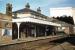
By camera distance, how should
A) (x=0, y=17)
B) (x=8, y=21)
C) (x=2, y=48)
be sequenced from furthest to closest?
(x=8, y=21), (x=0, y=17), (x=2, y=48)

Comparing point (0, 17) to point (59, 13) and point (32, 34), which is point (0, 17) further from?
point (59, 13)

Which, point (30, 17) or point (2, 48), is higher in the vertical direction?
point (30, 17)

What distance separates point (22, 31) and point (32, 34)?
3.56 meters

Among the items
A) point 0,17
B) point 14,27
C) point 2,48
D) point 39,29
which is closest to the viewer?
point 2,48

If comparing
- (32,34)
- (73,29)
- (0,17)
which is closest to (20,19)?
(0,17)

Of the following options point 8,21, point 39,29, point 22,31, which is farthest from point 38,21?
point 39,29

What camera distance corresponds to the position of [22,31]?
1225 inches

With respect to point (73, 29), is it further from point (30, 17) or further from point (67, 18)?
point (30, 17)

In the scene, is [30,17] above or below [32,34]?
above

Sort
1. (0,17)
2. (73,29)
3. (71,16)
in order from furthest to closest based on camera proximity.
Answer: (73,29), (71,16), (0,17)

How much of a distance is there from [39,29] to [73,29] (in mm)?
38518

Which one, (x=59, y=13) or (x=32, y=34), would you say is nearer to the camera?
(x=32, y=34)

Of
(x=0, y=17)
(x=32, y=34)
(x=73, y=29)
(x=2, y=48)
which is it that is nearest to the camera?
(x=2, y=48)

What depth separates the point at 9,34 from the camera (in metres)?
25.8
